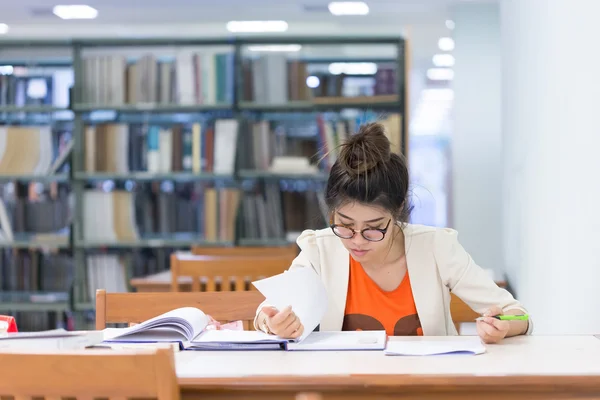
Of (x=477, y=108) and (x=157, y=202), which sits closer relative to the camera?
(x=157, y=202)

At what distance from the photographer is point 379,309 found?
2018 mm

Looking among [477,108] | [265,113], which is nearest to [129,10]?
[265,113]

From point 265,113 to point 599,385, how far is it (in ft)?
13.2

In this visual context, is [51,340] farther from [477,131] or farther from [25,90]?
[477,131]

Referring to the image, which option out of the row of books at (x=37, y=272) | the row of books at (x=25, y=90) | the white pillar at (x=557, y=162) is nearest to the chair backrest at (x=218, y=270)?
the white pillar at (x=557, y=162)

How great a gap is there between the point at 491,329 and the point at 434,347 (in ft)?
0.47

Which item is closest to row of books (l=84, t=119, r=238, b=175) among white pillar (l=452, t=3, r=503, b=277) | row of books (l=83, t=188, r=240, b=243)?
row of books (l=83, t=188, r=240, b=243)

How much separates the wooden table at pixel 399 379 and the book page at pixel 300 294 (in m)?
0.23

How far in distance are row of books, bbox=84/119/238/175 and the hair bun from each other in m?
3.02

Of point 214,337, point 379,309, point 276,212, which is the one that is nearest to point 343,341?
point 214,337

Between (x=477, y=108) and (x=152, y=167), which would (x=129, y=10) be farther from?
(x=477, y=108)

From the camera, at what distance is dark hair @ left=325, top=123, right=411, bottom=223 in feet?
6.31

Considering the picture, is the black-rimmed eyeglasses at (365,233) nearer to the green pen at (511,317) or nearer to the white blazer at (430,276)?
the white blazer at (430,276)

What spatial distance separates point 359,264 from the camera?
2080 millimetres
